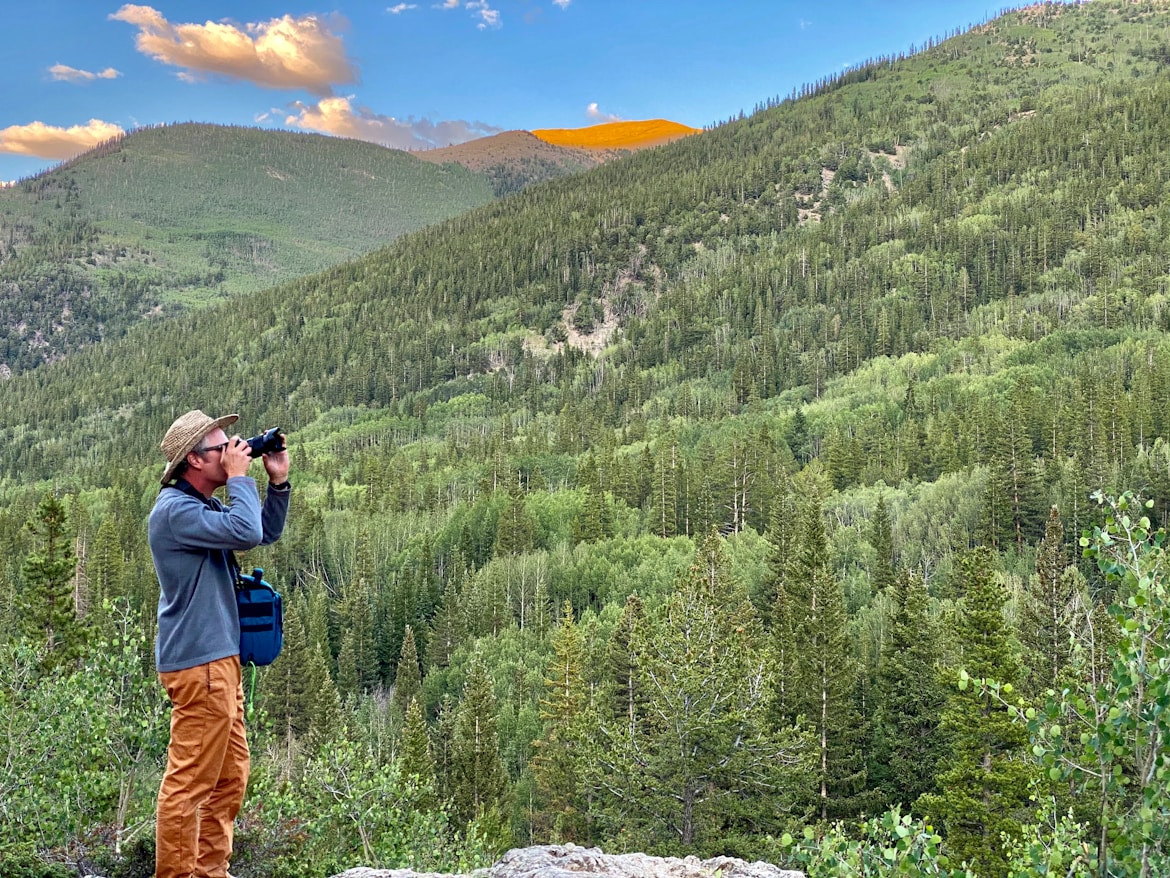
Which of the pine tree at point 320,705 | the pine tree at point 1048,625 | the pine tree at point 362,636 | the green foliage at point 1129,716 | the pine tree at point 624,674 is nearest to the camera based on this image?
the green foliage at point 1129,716

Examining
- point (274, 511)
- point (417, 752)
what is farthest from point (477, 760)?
point (274, 511)

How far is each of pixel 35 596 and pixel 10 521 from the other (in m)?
81.0

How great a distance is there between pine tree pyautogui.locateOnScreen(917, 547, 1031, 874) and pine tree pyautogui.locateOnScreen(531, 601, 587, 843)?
490 inches

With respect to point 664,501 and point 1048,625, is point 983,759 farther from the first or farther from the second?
point 664,501

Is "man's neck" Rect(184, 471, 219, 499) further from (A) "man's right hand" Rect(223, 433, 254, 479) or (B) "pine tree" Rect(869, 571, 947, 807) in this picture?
(B) "pine tree" Rect(869, 571, 947, 807)

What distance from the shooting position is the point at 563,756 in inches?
1542

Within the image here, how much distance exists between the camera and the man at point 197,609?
664 centimetres

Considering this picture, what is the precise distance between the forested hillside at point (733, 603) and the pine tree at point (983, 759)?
0.15 meters

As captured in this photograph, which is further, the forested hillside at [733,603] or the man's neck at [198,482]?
the forested hillside at [733,603]

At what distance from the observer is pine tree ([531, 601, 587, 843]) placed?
3771cm

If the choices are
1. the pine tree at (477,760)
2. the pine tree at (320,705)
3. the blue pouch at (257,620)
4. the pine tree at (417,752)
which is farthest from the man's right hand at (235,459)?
the pine tree at (320,705)

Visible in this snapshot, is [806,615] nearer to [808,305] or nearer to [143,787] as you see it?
[143,787]

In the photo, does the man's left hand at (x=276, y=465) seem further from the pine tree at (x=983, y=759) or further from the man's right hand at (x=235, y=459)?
the pine tree at (x=983, y=759)

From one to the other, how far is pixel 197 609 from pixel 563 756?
34860 millimetres
